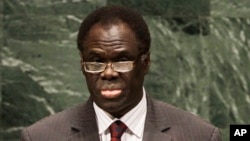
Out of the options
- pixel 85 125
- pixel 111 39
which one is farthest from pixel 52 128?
pixel 111 39

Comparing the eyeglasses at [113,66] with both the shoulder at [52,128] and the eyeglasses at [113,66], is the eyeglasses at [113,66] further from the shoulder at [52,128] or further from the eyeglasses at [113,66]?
the shoulder at [52,128]

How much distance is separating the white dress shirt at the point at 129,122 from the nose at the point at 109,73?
206 millimetres

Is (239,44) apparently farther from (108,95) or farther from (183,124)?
(108,95)

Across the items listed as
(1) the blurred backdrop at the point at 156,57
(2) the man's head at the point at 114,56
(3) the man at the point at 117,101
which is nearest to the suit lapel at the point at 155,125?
(3) the man at the point at 117,101

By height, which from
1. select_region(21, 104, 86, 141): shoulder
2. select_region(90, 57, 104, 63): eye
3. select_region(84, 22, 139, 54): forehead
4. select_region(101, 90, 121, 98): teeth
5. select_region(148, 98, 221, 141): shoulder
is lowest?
select_region(148, 98, 221, 141): shoulder

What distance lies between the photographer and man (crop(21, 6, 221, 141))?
2537 mm

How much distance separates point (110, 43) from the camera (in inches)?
99.7

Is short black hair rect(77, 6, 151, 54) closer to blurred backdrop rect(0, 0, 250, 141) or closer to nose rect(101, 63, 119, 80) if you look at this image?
nose rect(101, 63, 119, 80)

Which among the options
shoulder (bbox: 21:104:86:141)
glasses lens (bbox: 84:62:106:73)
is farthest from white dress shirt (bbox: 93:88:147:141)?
glasses lens (bbox: 84:62:106:73)

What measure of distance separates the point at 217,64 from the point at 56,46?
43.7 inches

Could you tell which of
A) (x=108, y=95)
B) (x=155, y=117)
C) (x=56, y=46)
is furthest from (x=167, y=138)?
(x=56, y=46)

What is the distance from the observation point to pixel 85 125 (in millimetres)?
2750

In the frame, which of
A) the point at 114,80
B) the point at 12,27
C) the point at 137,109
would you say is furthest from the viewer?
the point at 12,27

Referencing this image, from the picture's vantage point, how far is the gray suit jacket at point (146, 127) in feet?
8.98
